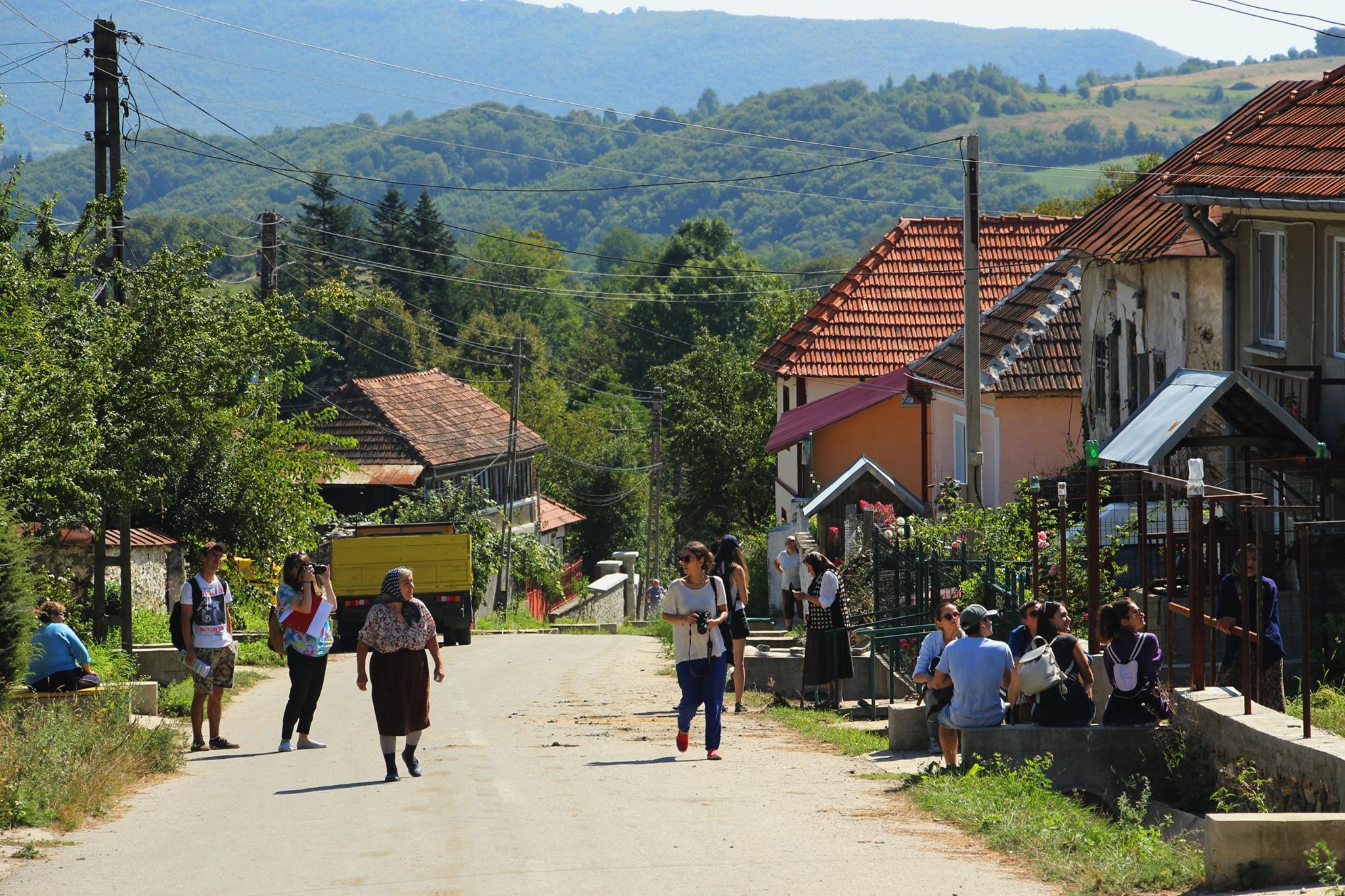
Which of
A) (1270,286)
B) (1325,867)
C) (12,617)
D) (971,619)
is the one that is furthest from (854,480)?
(1325,867)

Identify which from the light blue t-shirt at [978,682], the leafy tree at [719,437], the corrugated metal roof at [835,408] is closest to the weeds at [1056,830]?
the light blue t-shirt at [978,682]

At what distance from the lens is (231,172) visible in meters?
146

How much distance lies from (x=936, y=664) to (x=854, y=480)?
604 inches

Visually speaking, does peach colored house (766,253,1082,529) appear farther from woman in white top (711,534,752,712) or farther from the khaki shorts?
the khaki shorts

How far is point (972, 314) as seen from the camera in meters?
20.5

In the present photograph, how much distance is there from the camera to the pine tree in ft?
40.3

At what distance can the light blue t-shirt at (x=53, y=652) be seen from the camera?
1285cm

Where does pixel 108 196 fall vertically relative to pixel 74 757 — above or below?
above

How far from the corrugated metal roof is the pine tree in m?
18.9

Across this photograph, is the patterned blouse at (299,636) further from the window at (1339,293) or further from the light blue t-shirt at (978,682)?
the window at (1339,293)

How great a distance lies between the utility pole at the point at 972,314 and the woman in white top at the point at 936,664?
8074mm

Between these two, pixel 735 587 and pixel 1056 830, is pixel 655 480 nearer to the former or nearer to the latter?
pixel 735 587

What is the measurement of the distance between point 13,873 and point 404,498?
114ft

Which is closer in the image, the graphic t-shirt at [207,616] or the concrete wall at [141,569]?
the graphic t-shirt at [207,616]
